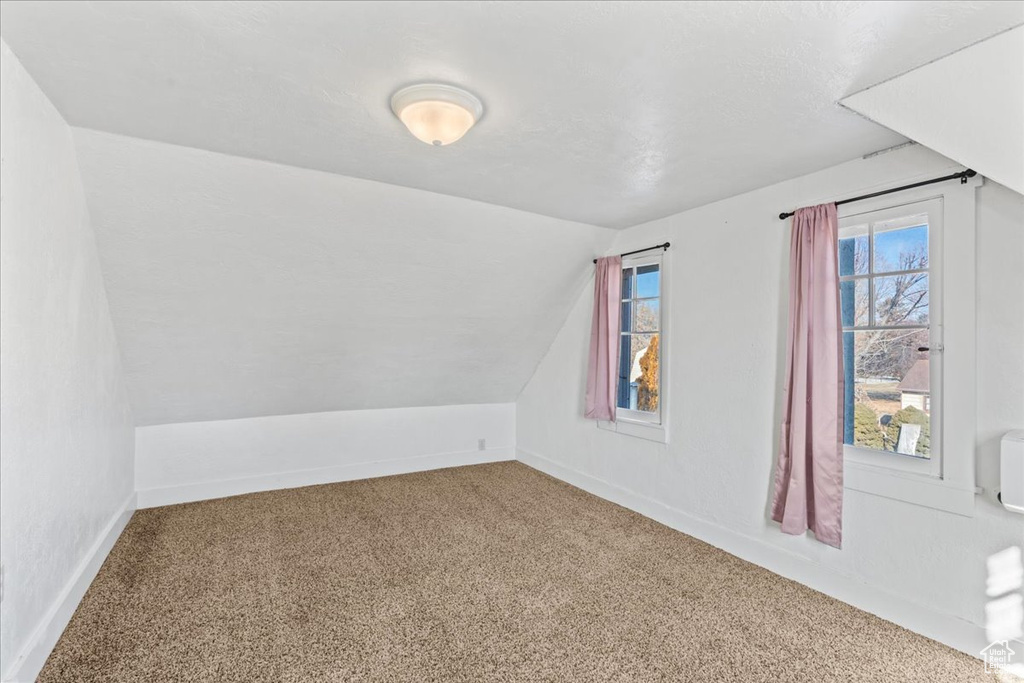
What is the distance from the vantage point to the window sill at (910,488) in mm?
2146

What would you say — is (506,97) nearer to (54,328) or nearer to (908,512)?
(54,328)

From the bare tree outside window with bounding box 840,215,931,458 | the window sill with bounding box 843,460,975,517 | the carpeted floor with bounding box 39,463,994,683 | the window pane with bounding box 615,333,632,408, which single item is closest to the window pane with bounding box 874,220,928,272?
the bare tree outside window with bounding box 840,215,931,458

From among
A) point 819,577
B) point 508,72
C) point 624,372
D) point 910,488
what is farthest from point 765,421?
point 508,72

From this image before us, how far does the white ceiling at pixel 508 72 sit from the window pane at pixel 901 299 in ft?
2.26

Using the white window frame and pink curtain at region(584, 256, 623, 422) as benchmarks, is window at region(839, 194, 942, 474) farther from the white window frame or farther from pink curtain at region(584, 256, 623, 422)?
pink curtain at region(584, 256, 623, 422)

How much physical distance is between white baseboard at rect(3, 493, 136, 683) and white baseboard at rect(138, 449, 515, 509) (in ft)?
2.40

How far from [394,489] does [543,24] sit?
385cm

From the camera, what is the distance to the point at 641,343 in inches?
159

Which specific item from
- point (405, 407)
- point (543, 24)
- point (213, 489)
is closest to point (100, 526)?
point (213, 489)

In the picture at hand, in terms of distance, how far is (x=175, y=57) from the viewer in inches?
66.7

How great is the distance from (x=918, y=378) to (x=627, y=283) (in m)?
2.19

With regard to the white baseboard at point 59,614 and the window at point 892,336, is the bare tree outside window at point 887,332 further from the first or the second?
the white baseboard at point 59,614

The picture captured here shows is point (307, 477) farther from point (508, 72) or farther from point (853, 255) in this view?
point (853, 255)

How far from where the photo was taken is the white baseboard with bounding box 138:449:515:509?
151 inches
